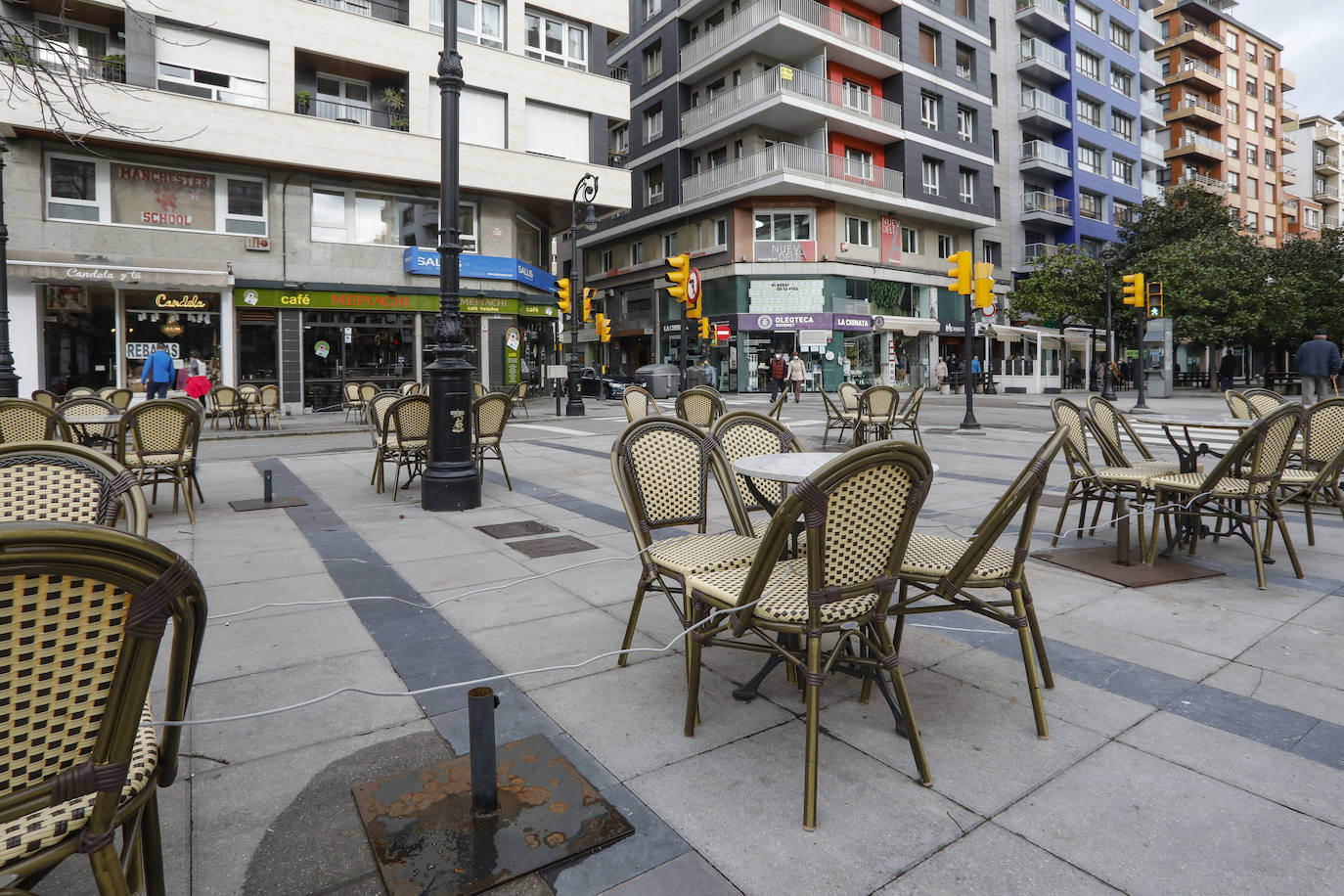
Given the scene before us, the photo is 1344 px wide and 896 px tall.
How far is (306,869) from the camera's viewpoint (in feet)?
6.66

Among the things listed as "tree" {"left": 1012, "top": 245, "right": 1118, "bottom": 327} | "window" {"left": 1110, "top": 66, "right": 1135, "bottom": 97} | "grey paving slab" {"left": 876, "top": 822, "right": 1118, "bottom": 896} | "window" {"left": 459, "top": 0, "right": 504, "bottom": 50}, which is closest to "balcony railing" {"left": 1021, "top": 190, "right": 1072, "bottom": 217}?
"tree" {"left": 1012, "top": 245, "right": 1118, "bottom": 327}

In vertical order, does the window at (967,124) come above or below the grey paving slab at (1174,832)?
above

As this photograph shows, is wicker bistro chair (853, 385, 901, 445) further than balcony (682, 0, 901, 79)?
No

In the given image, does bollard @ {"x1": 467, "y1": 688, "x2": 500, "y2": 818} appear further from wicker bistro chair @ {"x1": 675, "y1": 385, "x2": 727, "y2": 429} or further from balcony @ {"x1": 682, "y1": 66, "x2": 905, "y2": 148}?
balcony @ {"x1": 682, "y1": 66, "x2": 905, "y2": 148}

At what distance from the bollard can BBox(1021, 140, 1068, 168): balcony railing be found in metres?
46.1

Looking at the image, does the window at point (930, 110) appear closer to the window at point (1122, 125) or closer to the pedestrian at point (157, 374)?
the window at point (1122, 125)

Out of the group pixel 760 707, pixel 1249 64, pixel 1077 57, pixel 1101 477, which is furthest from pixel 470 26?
pixel 1249 64

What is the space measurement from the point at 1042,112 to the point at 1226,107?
2675 cm

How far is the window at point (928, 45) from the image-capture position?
1382 inches

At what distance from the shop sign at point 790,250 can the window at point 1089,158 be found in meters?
21.8

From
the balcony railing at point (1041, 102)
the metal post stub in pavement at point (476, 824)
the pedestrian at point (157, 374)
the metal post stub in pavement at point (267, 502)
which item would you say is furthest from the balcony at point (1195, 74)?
the metal post stub in pavement at point (476, 824)

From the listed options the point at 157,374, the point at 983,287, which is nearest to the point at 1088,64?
the point at 983,287

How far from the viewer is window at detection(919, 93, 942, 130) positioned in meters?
35.0

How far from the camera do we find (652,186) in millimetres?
37094
